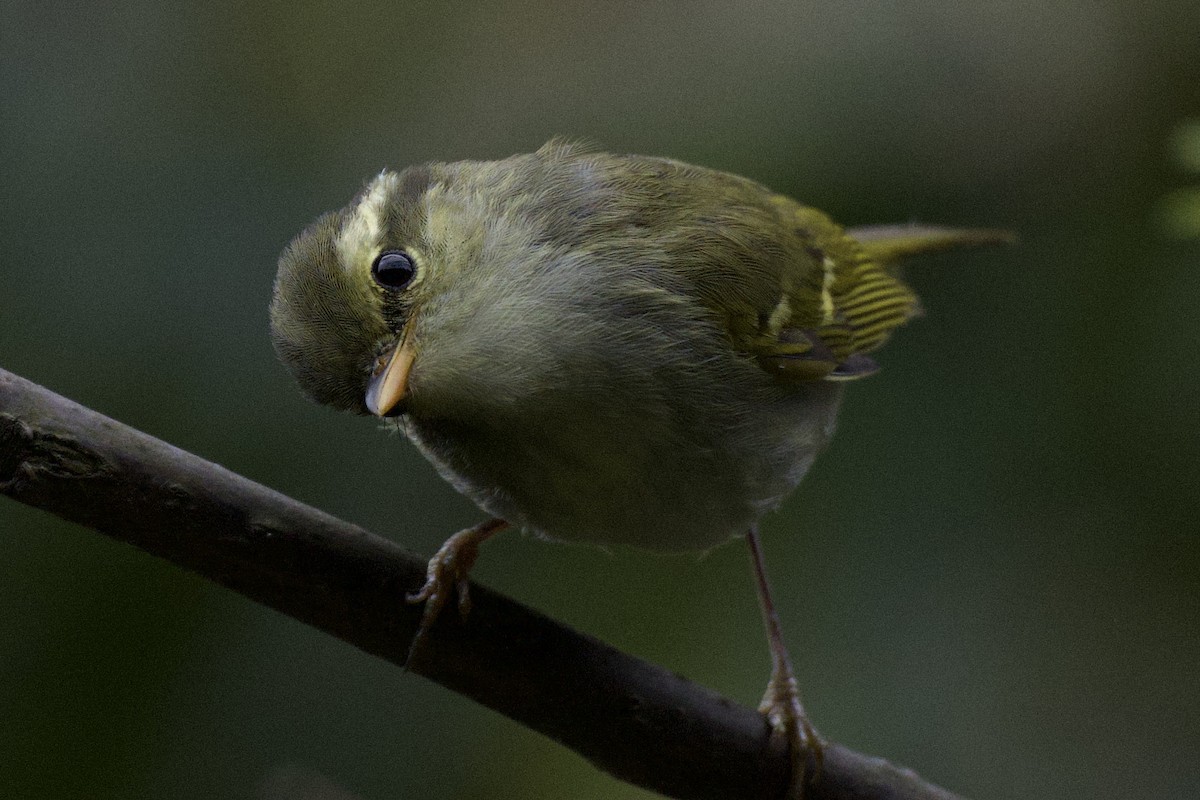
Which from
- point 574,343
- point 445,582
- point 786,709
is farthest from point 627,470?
point 786,709

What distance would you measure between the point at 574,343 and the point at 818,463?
6.10ft

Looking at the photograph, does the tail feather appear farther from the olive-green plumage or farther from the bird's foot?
the bird's foot

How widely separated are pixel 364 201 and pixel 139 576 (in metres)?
1.51

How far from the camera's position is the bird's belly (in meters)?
2.17

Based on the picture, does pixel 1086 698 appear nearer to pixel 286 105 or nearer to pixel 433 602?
pixel 433 602

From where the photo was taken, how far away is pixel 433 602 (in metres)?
2.11

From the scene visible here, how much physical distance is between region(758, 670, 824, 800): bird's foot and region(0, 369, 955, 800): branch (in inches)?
1.1

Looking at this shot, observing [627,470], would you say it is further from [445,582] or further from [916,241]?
[916,241]

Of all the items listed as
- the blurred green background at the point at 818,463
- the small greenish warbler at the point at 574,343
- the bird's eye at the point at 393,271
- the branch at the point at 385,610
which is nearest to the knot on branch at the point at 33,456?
the branch at the point at 385,610

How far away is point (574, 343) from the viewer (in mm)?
2154

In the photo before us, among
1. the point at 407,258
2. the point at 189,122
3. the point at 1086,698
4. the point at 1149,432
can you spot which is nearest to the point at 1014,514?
the point at 1149,432

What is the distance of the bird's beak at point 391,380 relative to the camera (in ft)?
6.23

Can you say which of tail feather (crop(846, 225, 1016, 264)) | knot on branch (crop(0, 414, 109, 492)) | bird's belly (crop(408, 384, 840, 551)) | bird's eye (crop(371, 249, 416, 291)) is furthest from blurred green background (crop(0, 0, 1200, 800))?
knot on branch (crop(0, 414, 109, 492))

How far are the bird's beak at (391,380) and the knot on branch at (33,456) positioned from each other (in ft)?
1.47
